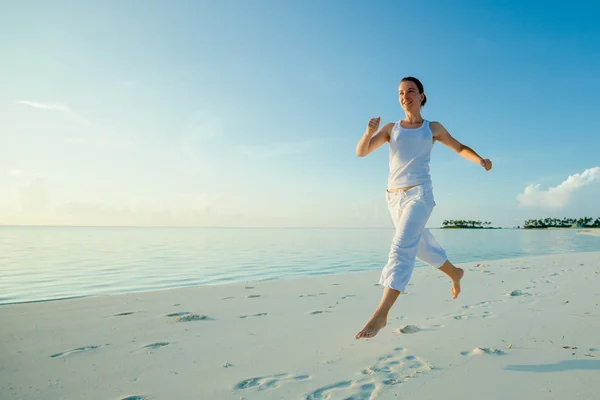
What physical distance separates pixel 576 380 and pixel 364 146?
214 cm

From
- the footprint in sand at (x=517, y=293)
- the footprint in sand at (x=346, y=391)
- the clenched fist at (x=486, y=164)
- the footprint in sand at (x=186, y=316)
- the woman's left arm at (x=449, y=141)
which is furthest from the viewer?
the footprint in sand at (x=517, y=293)

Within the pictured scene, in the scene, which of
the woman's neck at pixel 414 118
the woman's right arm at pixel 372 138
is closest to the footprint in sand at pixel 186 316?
the woman's right arm at pixel 372 138

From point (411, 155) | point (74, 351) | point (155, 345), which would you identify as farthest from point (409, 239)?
point (74, 351)

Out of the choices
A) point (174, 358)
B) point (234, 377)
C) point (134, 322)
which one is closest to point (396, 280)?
point (234, 377)

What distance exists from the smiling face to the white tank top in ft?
0.60

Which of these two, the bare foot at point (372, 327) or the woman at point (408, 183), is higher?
the woman at point (408, 183)

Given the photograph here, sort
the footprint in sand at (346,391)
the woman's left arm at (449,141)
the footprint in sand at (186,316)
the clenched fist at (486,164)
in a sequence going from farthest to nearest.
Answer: the footprint in sand at (186,316)
the woman's left arm at (449,141)
the clenched fist at (486,164)
the footprint in sand at (346,391)

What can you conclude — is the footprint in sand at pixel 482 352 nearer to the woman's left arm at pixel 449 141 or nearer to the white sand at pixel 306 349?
the white sand at pixel 306 349

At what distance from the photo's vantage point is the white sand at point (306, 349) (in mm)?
2152

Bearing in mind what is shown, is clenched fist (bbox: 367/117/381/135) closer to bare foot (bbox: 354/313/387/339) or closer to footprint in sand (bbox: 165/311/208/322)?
bare foot (bbox: 354/313/387/339)

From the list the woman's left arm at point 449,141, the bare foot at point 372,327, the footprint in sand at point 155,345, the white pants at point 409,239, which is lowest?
the footprint in sand at point 155,345

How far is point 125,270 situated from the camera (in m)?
10.7

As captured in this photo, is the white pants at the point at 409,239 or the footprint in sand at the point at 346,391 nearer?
the footprint in sand at the point at 346,391

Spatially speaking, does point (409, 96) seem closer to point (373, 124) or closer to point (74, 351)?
point (373, 124)
